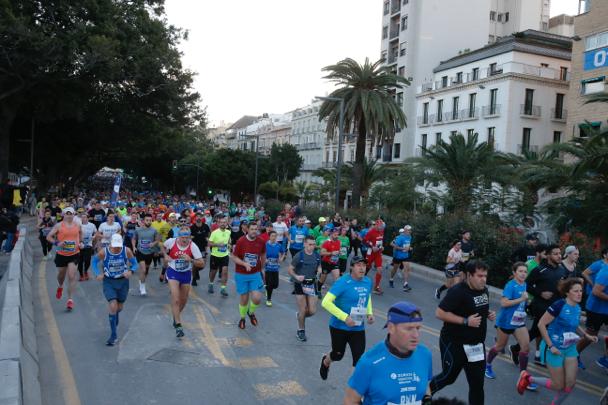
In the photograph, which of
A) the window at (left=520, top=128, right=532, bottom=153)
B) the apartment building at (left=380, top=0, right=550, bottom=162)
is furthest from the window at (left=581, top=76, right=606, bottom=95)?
the apartment building at (left=380, top=0, right=550, bottom=162)

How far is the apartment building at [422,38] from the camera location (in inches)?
2089

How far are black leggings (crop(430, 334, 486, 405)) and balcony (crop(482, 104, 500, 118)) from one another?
39.4m

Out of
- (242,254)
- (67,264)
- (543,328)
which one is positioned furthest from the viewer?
(67,264)

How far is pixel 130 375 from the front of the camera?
667 cm

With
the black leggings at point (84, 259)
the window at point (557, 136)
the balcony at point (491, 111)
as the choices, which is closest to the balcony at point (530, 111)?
the balcony at point (491, 111)

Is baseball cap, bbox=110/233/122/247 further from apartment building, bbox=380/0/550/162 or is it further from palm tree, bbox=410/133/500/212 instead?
apartment building, bbox=380/0/550/162

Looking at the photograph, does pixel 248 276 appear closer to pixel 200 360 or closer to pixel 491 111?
pixel 200 360

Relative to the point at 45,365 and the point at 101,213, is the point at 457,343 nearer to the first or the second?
the point at 45,365

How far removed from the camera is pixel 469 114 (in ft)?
147

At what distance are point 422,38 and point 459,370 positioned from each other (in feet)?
170

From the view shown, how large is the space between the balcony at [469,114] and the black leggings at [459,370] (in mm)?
41173

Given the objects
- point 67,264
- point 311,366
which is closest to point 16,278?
point 67,264

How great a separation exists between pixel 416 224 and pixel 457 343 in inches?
592

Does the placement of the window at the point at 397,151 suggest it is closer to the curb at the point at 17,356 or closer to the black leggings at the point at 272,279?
the black leggings at the point at 272,279
